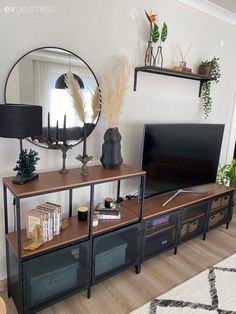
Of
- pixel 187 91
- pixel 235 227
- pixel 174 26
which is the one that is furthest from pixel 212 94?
pixel 235 227

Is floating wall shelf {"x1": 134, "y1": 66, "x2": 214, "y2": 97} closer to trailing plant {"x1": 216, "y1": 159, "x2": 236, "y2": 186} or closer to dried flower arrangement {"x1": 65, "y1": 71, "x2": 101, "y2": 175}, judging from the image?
dried flower arrangement {"x1": 65, "y1": 71, "x2": 101, "y2": 175}

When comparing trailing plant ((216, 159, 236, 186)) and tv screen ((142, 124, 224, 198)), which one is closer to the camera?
tv screen ((142, 124, 224, 198))

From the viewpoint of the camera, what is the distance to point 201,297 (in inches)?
72.9

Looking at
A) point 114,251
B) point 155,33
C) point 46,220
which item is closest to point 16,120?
point 46,220

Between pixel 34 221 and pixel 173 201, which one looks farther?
pixel 173 201

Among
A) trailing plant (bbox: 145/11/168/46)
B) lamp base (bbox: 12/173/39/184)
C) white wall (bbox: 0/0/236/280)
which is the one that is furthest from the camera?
trailing plant (bbox: 145/11/168/46)

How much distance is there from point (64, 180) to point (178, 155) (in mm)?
1263

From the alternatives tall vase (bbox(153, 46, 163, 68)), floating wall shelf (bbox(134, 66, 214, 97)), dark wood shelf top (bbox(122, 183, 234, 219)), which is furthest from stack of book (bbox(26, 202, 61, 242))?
tall vase (bbox(153, 46, 163, 68))

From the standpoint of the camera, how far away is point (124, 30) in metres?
2.11

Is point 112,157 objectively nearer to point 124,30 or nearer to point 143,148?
point 143,148

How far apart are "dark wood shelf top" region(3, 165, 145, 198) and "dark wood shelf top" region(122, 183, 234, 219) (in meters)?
0.42

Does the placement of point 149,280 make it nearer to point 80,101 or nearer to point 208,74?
point 80,101

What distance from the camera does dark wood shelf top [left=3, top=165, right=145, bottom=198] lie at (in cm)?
144

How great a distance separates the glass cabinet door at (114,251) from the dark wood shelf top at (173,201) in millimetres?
219
